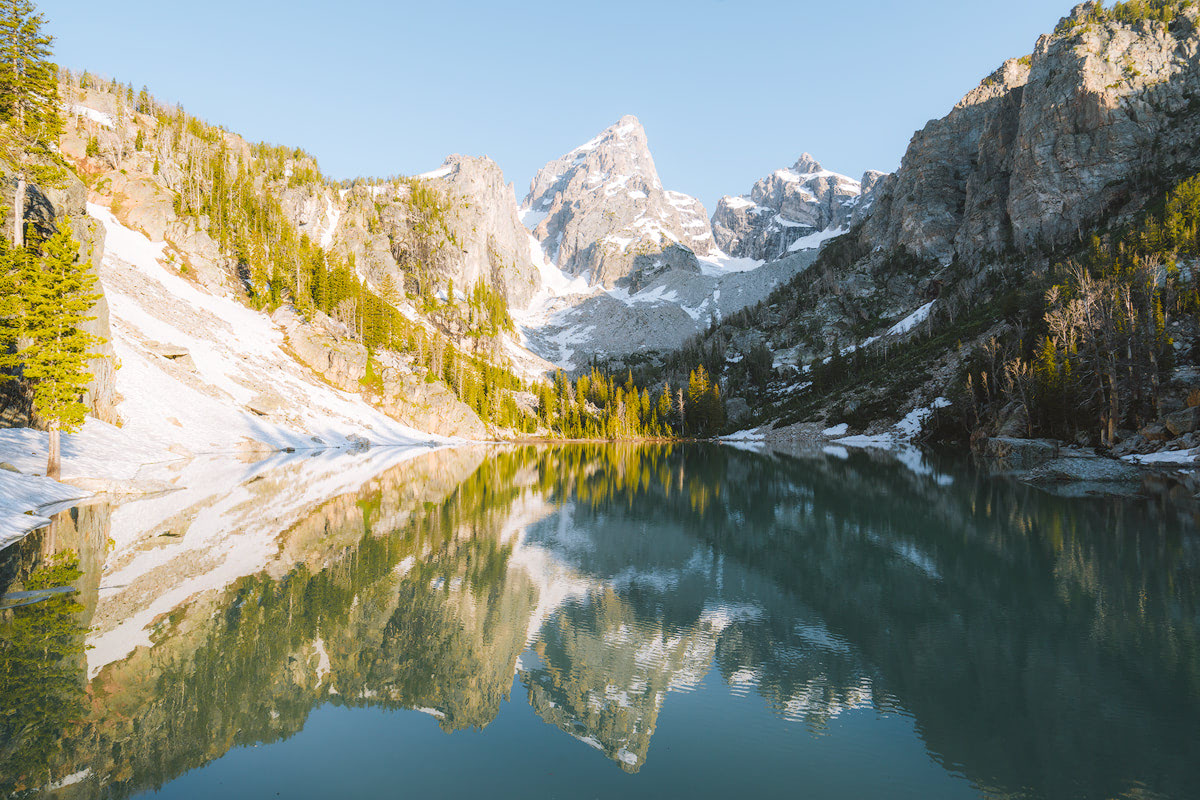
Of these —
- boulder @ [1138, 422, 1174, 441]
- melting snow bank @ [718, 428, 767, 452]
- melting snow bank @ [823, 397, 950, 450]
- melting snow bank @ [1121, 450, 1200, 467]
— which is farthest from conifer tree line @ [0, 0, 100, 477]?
melting snow bank @ [718, 428, 767, 452]

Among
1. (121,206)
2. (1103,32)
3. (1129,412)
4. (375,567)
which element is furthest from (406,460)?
(1103,32)

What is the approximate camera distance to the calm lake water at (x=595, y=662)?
6590 mm

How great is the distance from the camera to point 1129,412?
47906mm

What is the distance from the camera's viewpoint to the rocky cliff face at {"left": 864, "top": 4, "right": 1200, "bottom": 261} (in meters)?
110

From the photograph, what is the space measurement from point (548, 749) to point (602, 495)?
86.2 ft

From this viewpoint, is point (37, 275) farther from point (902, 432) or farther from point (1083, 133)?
point (1083, 133)

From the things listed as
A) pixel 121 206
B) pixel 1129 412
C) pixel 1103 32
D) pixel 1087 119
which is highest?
pixel 1103 32

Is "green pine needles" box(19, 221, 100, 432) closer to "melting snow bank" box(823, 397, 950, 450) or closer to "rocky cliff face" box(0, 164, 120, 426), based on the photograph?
"rocky cliff face" box(0, 164, 120, 426)

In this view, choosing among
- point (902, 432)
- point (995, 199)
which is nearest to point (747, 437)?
point (902, 432)

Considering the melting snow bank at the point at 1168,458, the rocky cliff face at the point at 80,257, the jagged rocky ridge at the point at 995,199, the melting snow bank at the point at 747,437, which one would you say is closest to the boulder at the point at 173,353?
the rocky cliff face at the point at 80,257

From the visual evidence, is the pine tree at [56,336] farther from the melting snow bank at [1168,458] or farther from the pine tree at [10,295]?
the melting snow bank at [1168,458]

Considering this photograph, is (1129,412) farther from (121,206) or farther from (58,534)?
(121,206)

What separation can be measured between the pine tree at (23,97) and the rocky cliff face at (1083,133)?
15162cm

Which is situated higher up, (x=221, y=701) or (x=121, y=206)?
(x=121, y=206)
